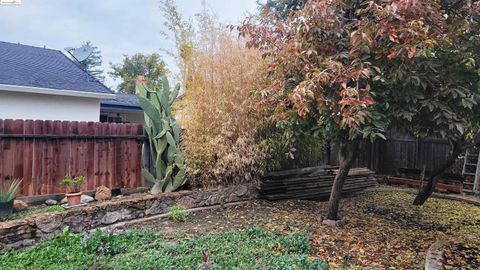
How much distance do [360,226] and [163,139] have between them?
3325 mm

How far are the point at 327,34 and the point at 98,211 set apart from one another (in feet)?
12.0

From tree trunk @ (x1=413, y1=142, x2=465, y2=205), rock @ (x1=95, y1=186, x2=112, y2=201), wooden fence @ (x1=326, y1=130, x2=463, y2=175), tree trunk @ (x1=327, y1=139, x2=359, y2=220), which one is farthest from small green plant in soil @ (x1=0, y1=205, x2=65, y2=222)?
wooden fence @ (x1=326, y1=130, x2=463, y2=175)

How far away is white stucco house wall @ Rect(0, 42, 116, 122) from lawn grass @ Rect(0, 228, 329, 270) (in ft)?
16.9

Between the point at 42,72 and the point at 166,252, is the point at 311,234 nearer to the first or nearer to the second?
the point at 166,252

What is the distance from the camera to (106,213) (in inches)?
180

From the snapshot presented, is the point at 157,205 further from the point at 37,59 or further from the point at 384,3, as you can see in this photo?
the point at 37,59

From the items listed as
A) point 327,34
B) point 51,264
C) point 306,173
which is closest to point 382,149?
point 306,173

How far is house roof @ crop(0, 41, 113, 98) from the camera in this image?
8.03 metres

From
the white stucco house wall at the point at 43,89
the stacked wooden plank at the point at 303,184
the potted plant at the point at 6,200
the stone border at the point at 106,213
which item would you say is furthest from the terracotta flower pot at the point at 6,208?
the white stucco house wall at the point at 43,89

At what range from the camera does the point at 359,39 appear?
352 cm

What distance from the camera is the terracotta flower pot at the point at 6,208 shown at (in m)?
4.12

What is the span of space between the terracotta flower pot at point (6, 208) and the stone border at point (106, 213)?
41 cm

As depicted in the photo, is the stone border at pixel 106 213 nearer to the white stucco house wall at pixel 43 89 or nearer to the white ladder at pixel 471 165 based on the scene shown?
the white stucco house wall at pixel 43 89

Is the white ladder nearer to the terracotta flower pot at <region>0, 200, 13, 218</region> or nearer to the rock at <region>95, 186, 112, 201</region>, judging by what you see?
the rock at <region>95, 186, 112, 201</region>
